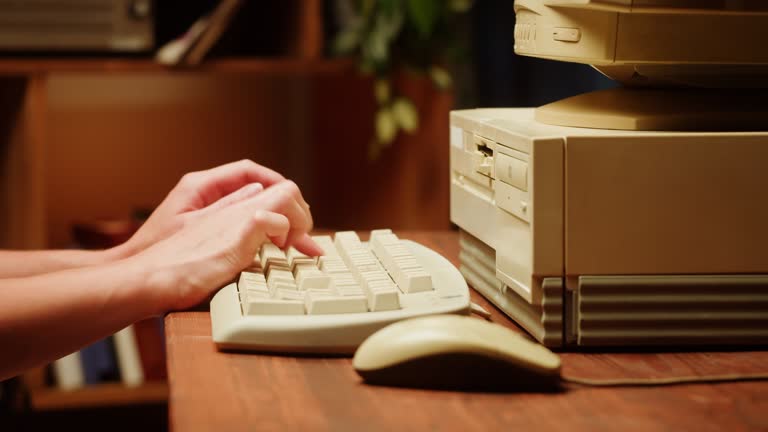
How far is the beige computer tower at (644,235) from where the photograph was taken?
2.74 ft

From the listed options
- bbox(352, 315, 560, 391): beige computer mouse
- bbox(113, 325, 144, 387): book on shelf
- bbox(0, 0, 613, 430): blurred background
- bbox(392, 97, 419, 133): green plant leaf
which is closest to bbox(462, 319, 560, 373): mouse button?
bbox(352, 315, 560, 391): beige computer mouse

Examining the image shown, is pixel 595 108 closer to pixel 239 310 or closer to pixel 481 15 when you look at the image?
pixel 239 310

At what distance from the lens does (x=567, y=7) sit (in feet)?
3.13

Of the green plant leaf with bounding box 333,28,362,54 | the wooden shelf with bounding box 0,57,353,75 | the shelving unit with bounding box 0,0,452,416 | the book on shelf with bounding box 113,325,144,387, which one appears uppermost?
the green plant leaf with bounding box 333,28,362,54

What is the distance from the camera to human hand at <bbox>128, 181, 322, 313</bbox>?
915 millimetres

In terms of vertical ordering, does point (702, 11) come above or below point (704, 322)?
above

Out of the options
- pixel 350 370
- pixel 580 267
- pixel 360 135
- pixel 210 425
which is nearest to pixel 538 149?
pixel 580 267

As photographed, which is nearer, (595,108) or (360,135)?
(595,108)

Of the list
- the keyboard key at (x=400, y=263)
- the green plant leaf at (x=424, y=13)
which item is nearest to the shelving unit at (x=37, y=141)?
the green plant leaf at (x=424, y=13)

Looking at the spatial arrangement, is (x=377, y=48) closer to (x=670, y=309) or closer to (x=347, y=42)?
(x=347, y=42)

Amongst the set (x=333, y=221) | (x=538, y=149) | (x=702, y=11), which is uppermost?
(x=702, y=11)

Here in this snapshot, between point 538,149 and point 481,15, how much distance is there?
1.83 meters

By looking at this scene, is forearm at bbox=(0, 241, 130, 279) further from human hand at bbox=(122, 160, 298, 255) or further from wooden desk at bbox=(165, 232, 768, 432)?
wooden desk at bbox=(165, 232, 768, 432)

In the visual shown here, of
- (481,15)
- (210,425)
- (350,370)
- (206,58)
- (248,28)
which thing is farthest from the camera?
(481,15)
